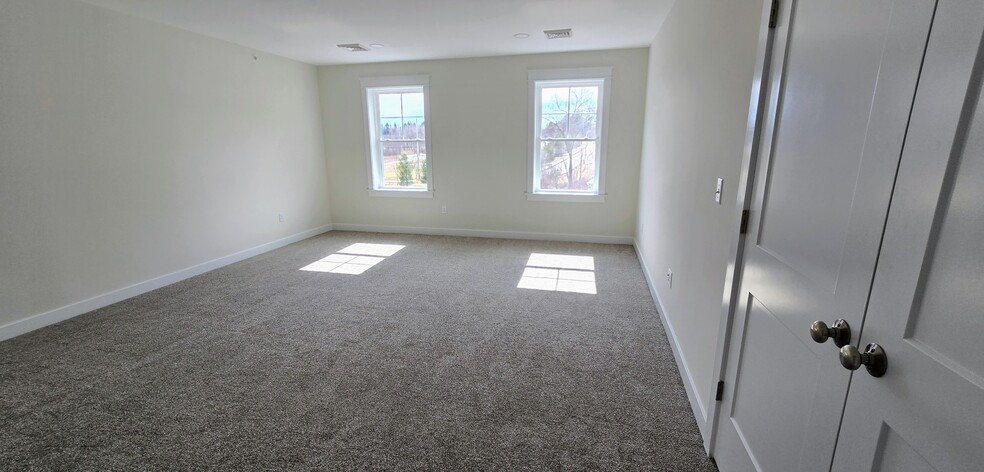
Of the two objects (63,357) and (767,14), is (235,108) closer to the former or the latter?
(63,357)

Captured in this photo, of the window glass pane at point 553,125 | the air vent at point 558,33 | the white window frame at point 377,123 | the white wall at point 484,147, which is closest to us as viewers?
the air vent at point 558,33

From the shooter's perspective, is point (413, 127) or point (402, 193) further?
point (402, 193)

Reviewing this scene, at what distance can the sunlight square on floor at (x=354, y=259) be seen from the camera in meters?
4.33

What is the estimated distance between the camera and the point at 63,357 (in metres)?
2.54

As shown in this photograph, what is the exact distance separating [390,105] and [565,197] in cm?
284

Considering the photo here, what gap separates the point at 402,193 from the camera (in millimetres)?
5934

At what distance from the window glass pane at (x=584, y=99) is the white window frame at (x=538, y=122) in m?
0.07

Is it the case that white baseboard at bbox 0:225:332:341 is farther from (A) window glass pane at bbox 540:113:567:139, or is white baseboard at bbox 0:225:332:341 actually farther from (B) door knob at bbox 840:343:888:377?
(B) door knob at bbox 840:343:888:377

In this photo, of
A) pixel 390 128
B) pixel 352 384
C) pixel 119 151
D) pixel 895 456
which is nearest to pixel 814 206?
pixel 895 456

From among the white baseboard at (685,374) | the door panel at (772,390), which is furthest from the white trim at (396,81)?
the door panel at (772,390)

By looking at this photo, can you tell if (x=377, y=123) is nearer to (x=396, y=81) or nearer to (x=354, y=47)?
(x=396, y=81)

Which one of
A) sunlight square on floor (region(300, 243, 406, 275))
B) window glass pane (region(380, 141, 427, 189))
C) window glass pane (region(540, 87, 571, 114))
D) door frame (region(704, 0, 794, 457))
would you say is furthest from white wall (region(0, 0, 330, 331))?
door frame (region(704, 0, 794, 457))

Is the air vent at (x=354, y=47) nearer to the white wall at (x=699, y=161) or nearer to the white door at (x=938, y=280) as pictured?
the white wall at (x=699, y=161)

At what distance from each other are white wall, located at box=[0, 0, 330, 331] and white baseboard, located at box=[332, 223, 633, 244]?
4.53ft
